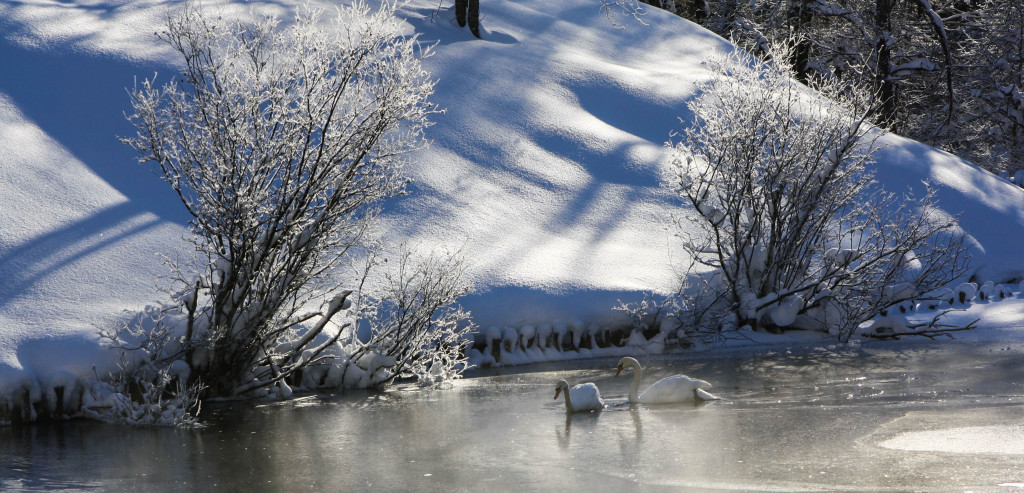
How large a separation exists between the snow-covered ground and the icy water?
80.9 inches

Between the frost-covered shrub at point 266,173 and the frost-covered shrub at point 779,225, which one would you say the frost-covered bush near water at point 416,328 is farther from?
the frost-covered shrub at point 779,225

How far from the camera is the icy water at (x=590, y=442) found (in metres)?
6.39

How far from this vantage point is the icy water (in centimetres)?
639

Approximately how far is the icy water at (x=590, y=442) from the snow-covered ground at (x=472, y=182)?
2.05 m

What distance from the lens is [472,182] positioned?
16094mm

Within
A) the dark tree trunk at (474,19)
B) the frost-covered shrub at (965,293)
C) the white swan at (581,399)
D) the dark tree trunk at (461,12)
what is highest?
the dark tree trunk at (461,12)

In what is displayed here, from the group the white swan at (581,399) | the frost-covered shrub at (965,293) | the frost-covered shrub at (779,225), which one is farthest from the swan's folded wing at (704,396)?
the frost-covered shrub at (965,293)

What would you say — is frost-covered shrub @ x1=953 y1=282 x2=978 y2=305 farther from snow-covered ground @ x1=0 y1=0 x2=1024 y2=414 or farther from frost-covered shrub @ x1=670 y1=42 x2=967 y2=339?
frost-covered shrub @ x1=670 y1=42 x2=967 y2=339

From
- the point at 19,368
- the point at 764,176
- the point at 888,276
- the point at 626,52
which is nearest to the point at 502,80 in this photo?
the point at 626,52

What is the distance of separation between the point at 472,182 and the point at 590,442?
352 inches

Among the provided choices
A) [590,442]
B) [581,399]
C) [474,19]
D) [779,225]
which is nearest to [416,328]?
[581,399]

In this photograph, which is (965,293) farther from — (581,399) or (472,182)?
(581,399)

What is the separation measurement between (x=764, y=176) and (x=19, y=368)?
30.1 ft

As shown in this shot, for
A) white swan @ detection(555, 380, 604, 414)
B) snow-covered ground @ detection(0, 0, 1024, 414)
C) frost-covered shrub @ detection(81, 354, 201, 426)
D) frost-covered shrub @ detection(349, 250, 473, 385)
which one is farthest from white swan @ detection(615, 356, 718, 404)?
frost-covered shrub @ detection(81, 354, 201, 426)
